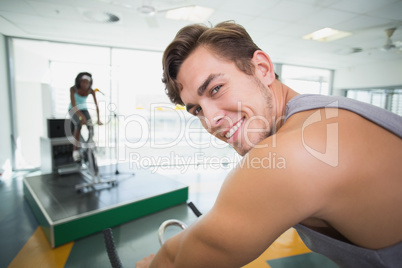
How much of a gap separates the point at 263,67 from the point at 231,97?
22 centimetres

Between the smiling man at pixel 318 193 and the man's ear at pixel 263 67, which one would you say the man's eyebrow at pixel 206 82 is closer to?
the man's ear at pixel 263 67

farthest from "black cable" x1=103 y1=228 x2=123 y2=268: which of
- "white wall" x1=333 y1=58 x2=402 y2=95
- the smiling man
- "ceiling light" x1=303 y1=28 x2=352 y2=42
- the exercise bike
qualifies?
"white wall" x1=333 y1=58 x2=402 y2=95

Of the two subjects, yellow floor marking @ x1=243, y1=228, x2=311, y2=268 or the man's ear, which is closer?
the man's ear

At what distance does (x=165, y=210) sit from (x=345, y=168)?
3.02 meters

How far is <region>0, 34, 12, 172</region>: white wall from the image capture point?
4746mm

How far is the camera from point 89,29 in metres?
4.46

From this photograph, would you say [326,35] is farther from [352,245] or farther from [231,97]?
[352,245]

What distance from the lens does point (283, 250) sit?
212 cm

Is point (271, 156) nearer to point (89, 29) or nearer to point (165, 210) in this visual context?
point (165, 210)

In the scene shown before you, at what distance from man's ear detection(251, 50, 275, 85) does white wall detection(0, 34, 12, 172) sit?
6075mm

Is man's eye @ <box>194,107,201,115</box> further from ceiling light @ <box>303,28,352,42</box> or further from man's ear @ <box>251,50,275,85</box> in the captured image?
ceiling light @ <box>303,28,352,42</box>

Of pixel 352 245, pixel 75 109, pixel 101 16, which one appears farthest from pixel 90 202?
pixel 101 16

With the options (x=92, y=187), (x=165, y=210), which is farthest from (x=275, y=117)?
(x=92, y=187)

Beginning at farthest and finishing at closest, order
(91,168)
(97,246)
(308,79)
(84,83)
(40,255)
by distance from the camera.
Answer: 1. (308,79)
2. (84,83)
3. (91,168)
4. (97,246)
5. (40,255)
